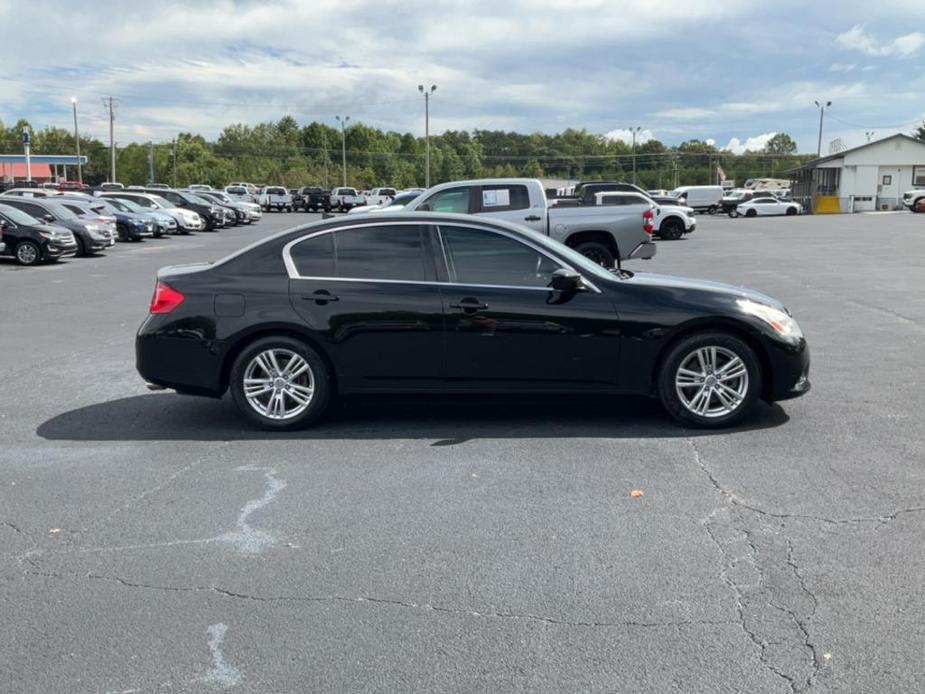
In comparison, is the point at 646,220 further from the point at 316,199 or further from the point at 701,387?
the point at 316,199

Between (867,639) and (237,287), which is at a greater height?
(237,287)

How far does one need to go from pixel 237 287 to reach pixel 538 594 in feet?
12.2

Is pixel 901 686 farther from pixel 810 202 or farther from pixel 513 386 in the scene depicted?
pixel 810 202

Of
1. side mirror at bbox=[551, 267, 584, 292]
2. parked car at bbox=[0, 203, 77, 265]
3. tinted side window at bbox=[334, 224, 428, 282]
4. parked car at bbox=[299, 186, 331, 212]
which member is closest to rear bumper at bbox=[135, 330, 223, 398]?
tinted side window at bbox=[334, 224, 428, 282]

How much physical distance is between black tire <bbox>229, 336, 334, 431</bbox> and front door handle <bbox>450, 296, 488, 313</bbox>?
1101 mm

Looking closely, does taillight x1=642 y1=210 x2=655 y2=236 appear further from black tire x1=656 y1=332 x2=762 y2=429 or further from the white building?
the white building

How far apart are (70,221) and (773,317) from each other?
22.5 meters

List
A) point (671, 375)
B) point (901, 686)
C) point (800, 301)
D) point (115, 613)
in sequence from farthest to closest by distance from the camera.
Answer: point (800, 301) < point (671, 375) < point (115, 613) < point (901, 686)

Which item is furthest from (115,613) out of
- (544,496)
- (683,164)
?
(683,164)

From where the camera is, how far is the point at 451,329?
6316 millimetres

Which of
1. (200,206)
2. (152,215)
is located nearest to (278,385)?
(152,215)

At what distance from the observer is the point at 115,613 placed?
144 inches

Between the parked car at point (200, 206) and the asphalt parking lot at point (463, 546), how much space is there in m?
32.7

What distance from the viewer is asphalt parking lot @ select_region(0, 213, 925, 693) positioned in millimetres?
3252
